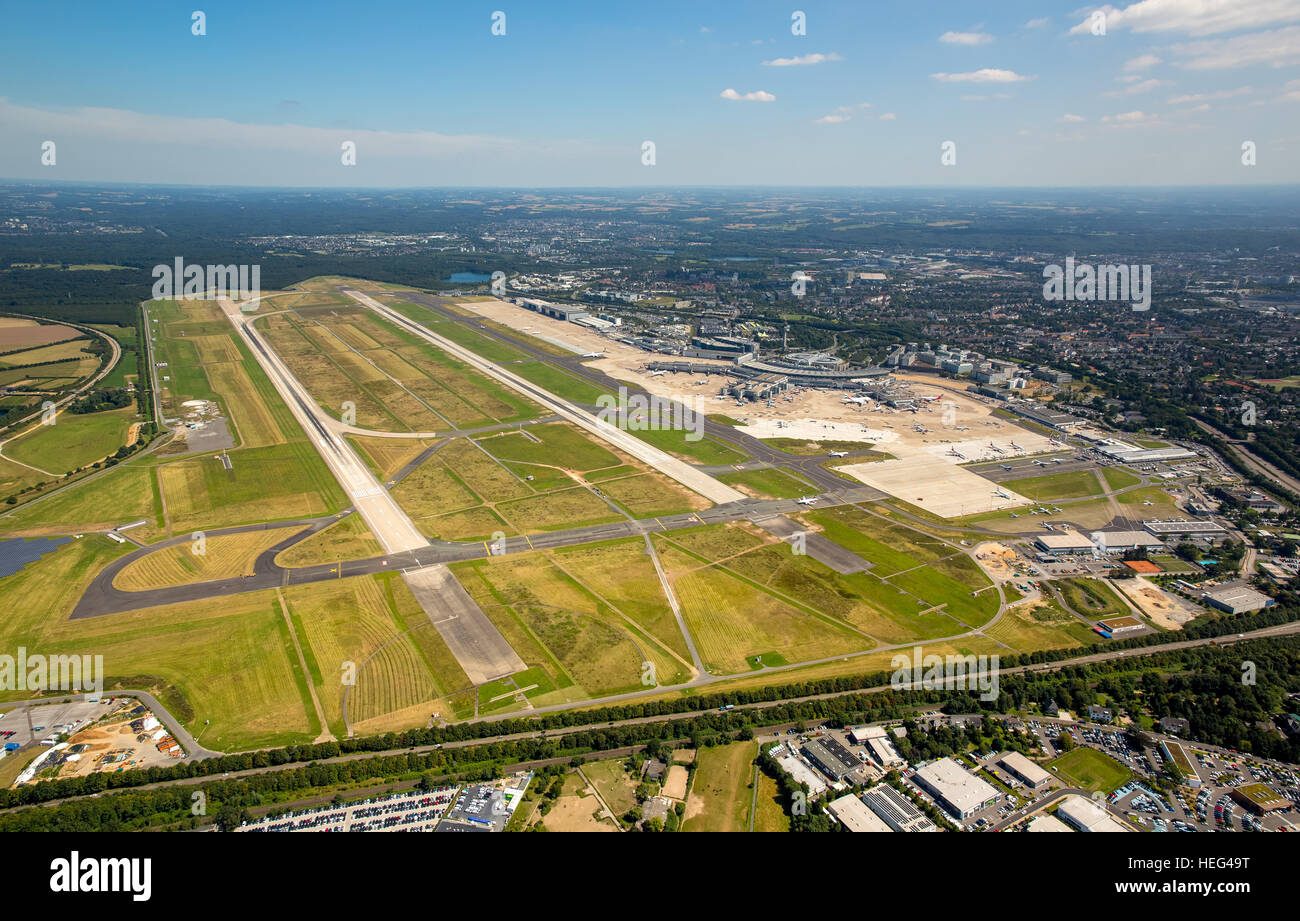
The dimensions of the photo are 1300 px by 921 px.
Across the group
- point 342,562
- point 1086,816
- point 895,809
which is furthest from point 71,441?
point 1086,816

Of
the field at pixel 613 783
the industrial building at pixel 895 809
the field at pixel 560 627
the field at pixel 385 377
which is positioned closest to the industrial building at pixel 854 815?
the industrial building at pixel 895 809

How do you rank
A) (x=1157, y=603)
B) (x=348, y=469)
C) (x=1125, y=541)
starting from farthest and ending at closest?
(x=348, y=469)
(x=1125, y=541)
(x=1157, y=603)

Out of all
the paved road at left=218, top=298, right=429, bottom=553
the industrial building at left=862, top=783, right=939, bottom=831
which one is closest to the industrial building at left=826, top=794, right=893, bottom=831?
the industrial building at left=862, top=783, right=939, bottom=831

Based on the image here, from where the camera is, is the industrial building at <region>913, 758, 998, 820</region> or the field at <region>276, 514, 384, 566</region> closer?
the industrial building at <region>913, 758, 998, 820</region>

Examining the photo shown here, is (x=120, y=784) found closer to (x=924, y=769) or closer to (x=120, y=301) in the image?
(x=924, y=769)

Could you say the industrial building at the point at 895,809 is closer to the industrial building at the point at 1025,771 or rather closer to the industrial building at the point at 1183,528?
the industrial building at the point at 1025,771

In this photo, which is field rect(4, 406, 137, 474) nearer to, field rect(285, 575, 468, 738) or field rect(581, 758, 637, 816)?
field rect(285, 575, 468, 738)

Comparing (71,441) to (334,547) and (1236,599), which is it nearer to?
(334,547)
